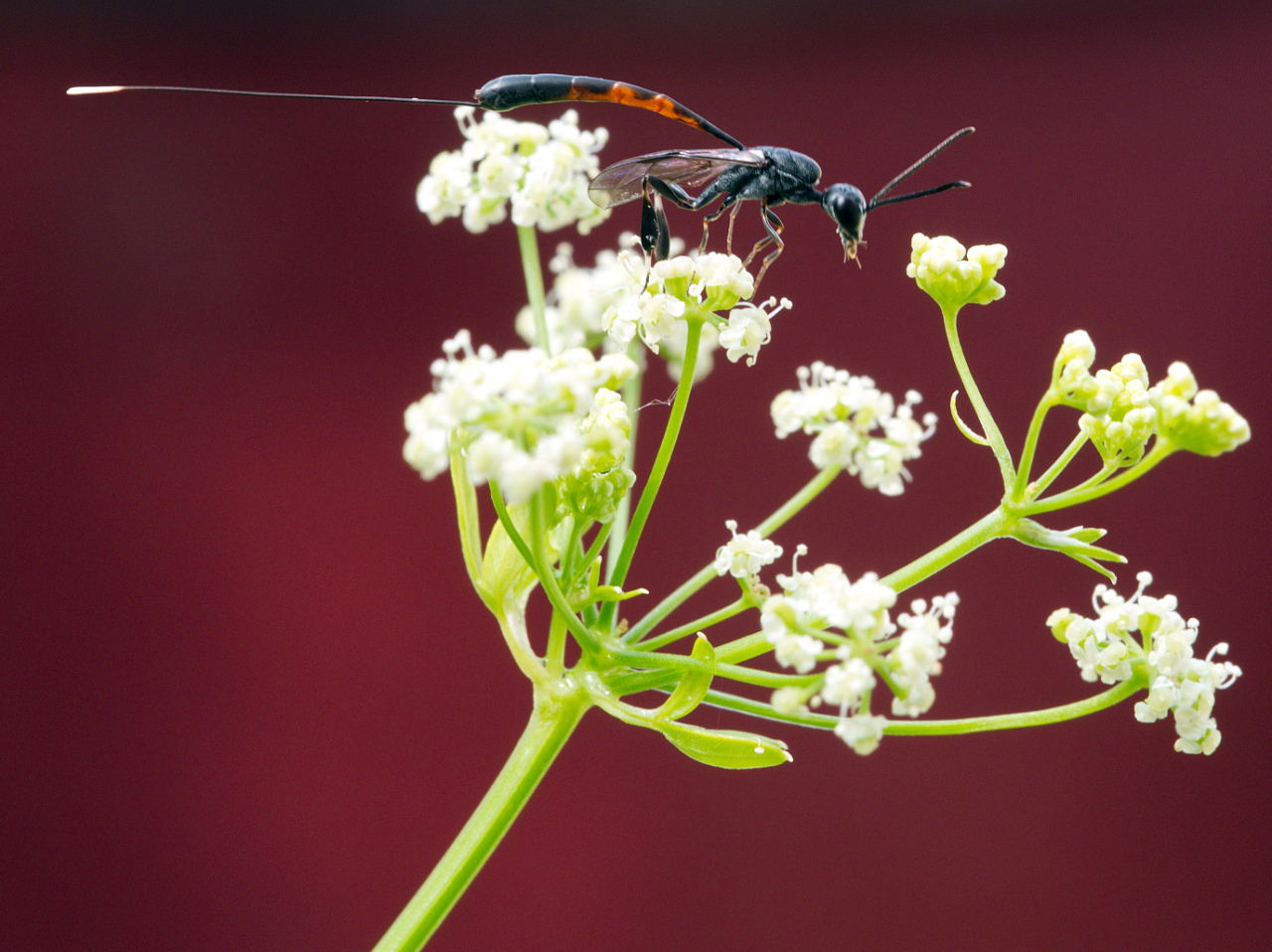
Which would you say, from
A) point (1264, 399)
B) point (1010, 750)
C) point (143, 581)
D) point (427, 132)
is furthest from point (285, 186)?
point (1264, 399)

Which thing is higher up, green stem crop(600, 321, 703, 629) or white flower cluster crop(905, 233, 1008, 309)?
white flower cluster crop(905, 233, 1008, 309)

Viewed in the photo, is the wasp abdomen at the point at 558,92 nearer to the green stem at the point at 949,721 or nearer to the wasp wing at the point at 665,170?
the wasp wing at the point at 665,170

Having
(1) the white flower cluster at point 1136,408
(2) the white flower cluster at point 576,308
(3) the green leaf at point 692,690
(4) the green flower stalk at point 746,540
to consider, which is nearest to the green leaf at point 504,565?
(4) the green flower stalk at point 746,540

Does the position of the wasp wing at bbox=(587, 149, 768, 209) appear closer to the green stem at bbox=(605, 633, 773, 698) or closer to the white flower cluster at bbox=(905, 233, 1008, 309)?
the white flower cluster at bbox=(905, 233, 1008, 309)

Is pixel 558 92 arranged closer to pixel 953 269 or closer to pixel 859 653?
pixel 953 269

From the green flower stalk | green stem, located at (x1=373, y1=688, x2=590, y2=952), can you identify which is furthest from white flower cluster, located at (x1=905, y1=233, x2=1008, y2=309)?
green stem, located at (x1=373, y1=688, x2=590, y2=952)

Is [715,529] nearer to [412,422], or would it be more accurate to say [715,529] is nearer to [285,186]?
[285,186]

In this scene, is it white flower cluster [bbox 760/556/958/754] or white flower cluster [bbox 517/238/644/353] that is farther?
white flower cluster [bbox 517/238/644/353]

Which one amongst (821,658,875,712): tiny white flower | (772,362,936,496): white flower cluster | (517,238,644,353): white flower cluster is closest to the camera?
(821,658,875,712): tiny white flower
